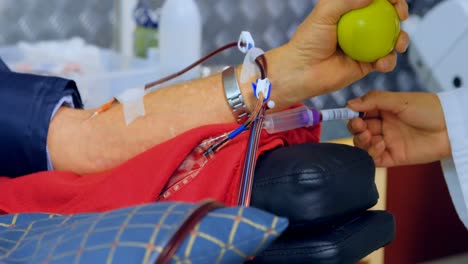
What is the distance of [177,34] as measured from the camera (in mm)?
1641

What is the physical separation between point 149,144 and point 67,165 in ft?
0.45

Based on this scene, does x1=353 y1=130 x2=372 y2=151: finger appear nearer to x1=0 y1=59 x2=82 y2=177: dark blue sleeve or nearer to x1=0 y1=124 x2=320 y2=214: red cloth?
x1=0 y1=124 x2=320 y2=214: red cloth

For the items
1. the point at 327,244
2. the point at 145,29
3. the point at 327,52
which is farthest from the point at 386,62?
the point at 145,29

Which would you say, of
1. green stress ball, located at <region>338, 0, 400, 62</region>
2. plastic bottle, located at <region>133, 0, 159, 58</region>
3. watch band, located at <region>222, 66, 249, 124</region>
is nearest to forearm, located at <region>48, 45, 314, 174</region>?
watch band, located at <region>222, 66, 249, 124</region>

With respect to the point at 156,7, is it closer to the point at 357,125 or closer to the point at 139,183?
the point at 357,125

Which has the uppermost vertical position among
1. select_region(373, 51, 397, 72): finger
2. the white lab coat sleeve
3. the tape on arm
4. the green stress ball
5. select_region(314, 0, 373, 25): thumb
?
select_region(314, 0, 373, 25): thumb

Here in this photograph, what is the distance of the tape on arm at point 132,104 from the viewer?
1.02 m

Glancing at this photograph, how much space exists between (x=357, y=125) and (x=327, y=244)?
0.37 metres

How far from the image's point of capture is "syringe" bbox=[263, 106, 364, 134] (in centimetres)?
93

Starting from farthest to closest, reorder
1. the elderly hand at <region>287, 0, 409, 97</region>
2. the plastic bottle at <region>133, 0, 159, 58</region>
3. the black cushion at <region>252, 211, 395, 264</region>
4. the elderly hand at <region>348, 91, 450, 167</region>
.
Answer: the plastic bottle at <region>133, 0, 159, 58</region> < the elderly hand at <region>348, 91, 450, 167</region> < the elderly hand at <region>287, 0, 409, 97</region> < the black cushion at <region>252, 211, 395, 264</region>

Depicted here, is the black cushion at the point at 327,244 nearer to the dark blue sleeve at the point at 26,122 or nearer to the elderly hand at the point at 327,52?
the elderly hand at the point at 327,52

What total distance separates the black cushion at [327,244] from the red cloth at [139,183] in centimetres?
10

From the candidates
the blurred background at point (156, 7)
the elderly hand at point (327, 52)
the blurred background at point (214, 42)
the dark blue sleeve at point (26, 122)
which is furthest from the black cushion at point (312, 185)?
the blurred background at point (156, 7)

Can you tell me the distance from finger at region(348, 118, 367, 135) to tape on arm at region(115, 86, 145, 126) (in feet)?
1.12
